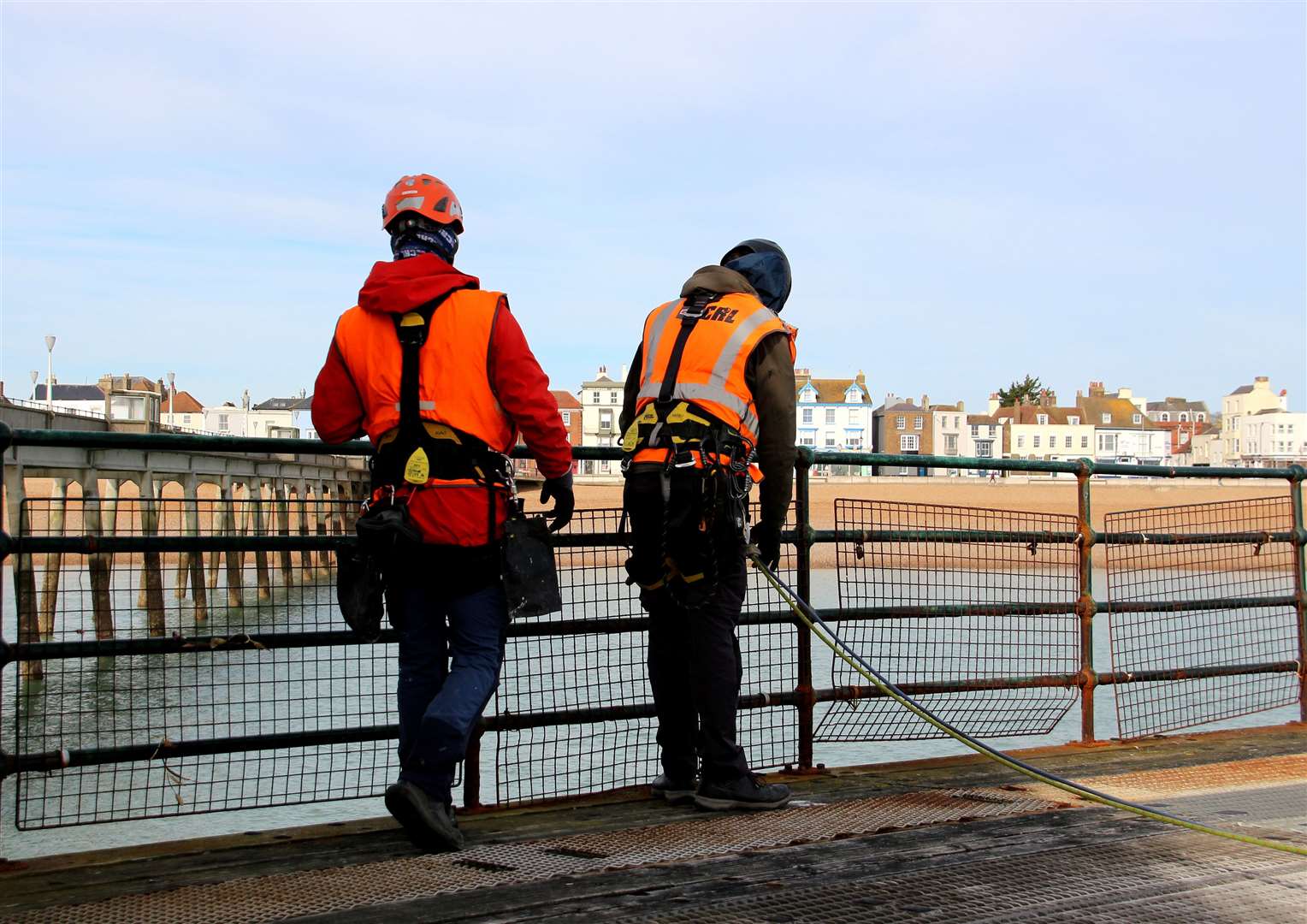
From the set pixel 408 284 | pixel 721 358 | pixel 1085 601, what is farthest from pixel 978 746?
pixel 408 284

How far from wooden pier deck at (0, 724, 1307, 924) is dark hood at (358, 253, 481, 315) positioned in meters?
1.62

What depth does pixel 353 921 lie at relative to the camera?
3.00 metres

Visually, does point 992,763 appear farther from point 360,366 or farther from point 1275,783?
point 360,366

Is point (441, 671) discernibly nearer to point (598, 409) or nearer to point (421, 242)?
point (421, 242)

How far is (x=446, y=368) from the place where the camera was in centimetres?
368

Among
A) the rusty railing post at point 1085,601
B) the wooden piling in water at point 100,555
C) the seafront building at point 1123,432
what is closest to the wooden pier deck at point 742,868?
the wooden piling in water at point 100,555

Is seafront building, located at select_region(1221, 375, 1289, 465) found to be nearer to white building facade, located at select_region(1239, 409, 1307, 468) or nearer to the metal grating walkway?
white building facade, located at select_region(1239, 409, 1307, 468)

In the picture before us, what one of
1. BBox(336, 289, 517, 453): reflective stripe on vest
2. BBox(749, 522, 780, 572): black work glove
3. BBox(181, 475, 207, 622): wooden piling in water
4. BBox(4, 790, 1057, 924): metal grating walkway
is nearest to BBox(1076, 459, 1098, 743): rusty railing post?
BBox(4, 790, 1057, 924): metal grating walkway

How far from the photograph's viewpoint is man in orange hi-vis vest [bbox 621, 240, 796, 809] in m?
4.05

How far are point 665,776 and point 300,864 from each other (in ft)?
4.52

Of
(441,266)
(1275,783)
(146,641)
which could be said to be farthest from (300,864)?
(1275,783)

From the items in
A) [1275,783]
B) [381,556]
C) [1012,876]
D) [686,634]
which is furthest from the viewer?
[1275,783]

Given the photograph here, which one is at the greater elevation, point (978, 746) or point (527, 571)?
point (527, 571)

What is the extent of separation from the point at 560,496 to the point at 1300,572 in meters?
4.48
